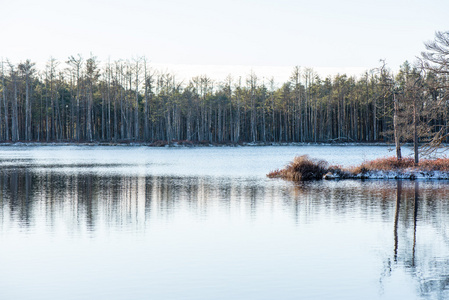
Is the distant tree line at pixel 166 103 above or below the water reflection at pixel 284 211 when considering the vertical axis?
above

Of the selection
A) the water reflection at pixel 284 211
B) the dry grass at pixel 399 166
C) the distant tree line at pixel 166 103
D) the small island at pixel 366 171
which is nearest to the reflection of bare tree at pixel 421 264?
the water reflection at pixel 284 211

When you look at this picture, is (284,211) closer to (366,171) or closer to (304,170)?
(304,170)

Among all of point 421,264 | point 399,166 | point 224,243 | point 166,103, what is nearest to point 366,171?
point 399,166

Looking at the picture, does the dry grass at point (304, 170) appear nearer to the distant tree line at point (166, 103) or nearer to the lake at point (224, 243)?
the lake at point (224, 243)

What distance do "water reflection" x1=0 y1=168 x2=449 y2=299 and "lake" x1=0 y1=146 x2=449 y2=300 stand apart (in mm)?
47

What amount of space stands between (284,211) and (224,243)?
554cm

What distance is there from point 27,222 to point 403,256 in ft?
37.4

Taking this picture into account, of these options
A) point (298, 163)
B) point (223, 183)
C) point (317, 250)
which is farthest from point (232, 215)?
point (298, 163)

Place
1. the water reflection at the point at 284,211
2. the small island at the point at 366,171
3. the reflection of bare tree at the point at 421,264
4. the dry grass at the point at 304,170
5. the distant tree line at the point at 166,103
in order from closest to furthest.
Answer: the reflection of bare tree at the point at 421,264 → the water reflection at the point at 284,211 → the small island at the point at 366,171 → the dry grass at the point at 304,170 → the distant tree line at the point at 166,103

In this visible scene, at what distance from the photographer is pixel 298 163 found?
31172 millimetres

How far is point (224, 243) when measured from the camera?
13312 millimetres

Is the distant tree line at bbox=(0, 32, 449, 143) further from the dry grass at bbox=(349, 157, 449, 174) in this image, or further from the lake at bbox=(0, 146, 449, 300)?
the lake at bbox=(0, 146, 449, 300)

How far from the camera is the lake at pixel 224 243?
31.3 feet

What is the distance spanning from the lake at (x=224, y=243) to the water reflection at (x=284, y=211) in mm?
47
